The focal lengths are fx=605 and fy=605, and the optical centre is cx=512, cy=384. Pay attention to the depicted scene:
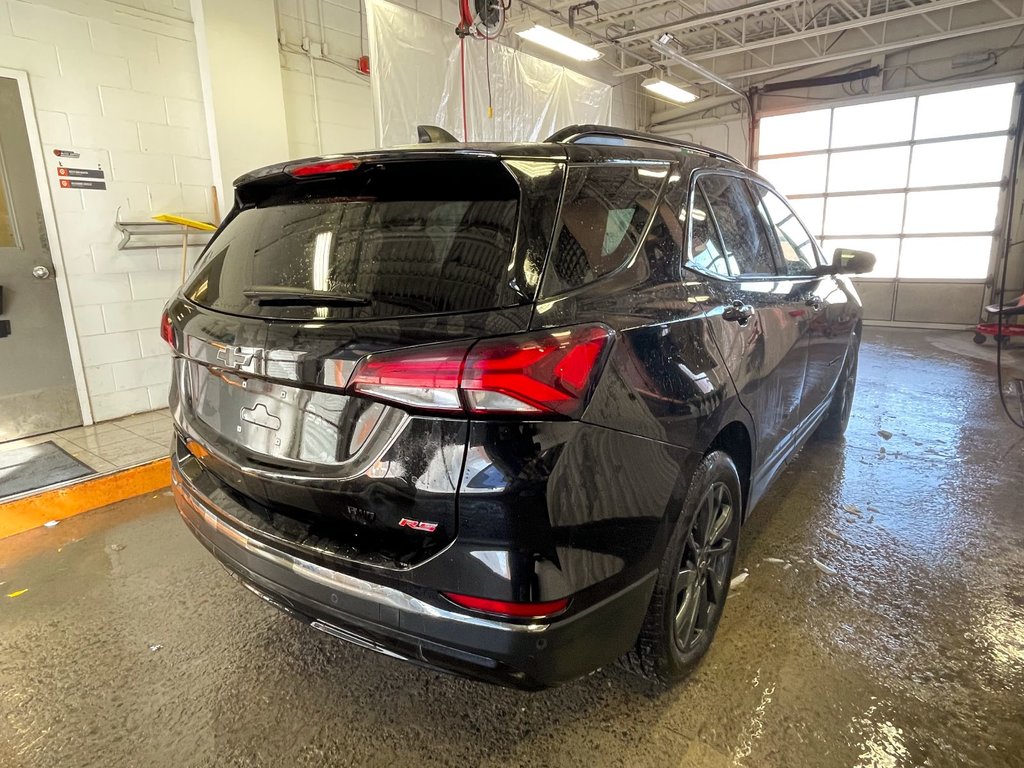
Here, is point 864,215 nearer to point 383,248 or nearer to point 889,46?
point 889,46

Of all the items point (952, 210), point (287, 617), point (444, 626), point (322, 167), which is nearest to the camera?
point (444, 626)

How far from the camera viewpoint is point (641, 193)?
5.50 ft

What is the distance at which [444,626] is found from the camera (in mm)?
1267

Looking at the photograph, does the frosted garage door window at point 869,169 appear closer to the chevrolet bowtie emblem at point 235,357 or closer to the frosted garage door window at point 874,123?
the frosted garage door window at point 874,123

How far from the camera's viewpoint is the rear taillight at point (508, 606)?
4.00 ft

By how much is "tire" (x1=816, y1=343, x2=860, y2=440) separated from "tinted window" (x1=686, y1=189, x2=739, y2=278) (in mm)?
2022

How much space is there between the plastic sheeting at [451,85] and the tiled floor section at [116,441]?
2.79 meters

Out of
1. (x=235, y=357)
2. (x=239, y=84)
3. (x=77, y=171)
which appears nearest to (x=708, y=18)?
(x=239, y=84)

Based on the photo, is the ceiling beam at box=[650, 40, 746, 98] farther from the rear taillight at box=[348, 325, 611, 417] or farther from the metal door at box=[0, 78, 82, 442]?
the rear taillight at box=[348, 325, 611, 417]

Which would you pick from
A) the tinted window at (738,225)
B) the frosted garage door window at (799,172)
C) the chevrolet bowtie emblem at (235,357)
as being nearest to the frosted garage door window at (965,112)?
the frosted garage door window at (799,172)

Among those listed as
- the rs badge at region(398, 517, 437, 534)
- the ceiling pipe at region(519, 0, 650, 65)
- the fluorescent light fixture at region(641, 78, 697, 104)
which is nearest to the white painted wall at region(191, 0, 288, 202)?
the ceiling pipe at region(519, 0, 650, 65)

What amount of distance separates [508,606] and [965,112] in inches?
458

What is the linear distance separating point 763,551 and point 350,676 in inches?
70.5

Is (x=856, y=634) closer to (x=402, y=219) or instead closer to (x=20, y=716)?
(x=402, y=219)
